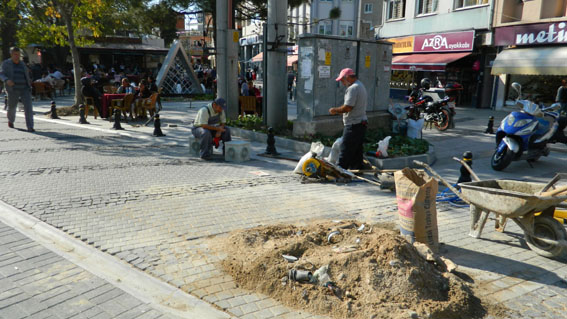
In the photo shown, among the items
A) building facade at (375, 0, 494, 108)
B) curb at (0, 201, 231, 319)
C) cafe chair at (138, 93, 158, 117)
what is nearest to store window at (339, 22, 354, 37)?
building facade at (375, 0, 494, 108)

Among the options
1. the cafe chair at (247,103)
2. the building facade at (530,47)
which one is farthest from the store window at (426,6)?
the cafe chair at (247,103)

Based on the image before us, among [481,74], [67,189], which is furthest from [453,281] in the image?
[481,74]

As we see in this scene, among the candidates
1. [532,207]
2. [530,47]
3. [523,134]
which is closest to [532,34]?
[530,47]

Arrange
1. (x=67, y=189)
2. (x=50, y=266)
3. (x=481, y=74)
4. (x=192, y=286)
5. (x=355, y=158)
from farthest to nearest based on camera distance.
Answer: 1. (x=481, y=74)
2. (x=355, y=158)
3. (x=67, y=189)
4. (x=50, y=266)
5. (x=192, y=286)

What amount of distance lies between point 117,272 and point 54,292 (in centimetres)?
55

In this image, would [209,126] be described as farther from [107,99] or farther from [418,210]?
[107,99]

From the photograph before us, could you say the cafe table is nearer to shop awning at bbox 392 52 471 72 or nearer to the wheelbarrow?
the wheelbarrow

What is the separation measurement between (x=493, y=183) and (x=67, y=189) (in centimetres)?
598

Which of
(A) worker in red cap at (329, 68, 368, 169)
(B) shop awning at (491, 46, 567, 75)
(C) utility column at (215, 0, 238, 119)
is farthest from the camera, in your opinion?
(B) shop awning at (491, 46, 567, 75)

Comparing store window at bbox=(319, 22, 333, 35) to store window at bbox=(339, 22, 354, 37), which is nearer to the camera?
store window at bbox=(319, 22, 333, 35)

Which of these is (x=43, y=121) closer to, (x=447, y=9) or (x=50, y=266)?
(x=50, y=266)

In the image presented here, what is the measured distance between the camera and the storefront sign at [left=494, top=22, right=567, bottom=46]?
1748 centimetres

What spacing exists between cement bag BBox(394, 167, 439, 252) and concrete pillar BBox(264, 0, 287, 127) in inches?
293

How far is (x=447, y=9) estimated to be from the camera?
75.4 feet
